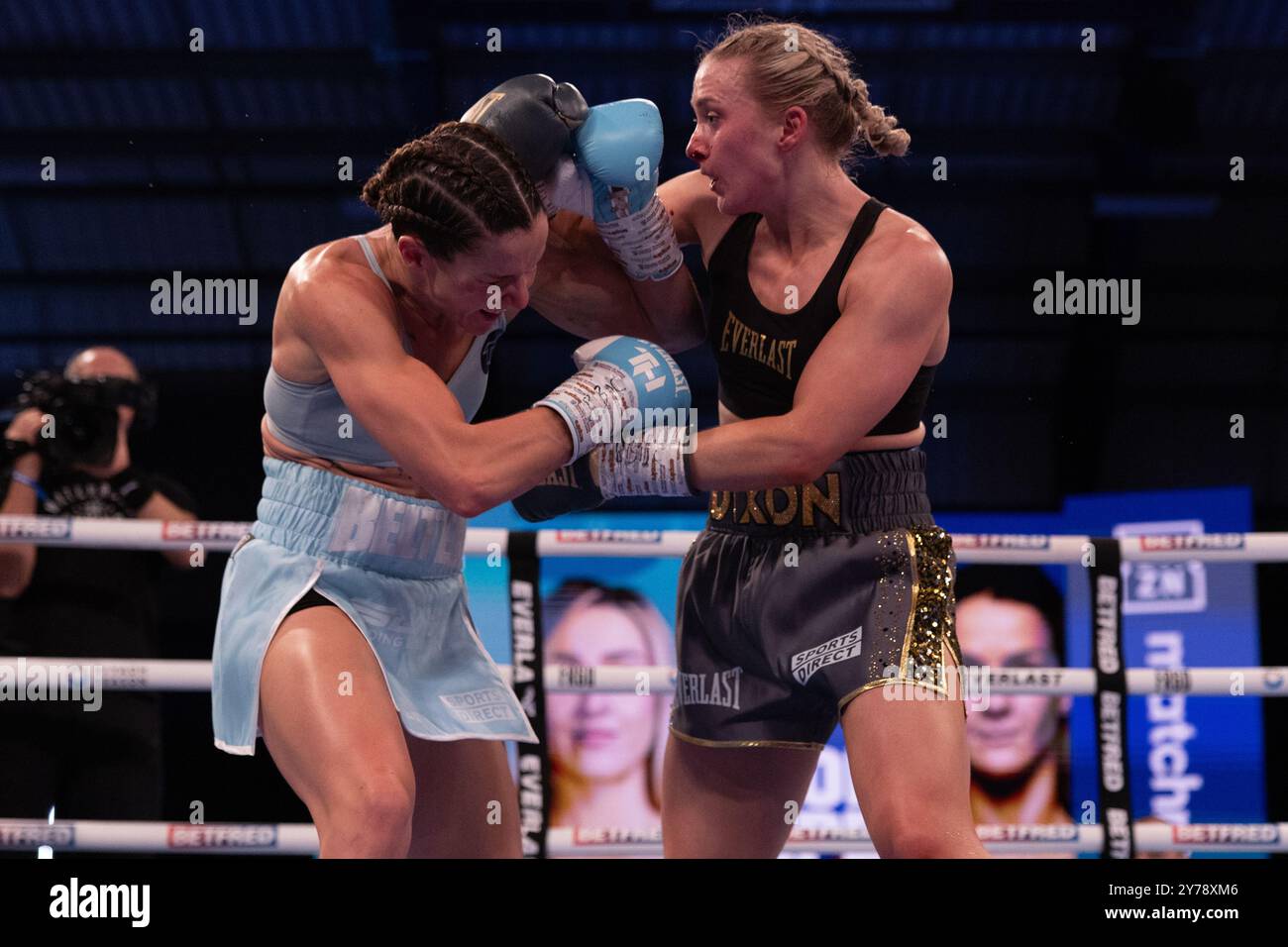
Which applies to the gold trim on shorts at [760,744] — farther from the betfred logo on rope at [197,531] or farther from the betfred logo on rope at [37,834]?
the betfred logo on rope at [37,834]

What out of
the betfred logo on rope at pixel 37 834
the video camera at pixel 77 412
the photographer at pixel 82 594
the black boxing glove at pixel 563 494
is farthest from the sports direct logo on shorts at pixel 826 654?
the video camera at pixel 77 412

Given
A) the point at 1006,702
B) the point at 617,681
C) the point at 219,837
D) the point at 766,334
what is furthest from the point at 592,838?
the point at 1006,702

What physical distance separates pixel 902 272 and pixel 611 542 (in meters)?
1.20

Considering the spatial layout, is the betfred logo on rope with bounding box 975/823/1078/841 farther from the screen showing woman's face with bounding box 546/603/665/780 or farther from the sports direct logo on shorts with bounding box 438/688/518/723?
the screen showing woman's face with bounding box 546/603/665/780

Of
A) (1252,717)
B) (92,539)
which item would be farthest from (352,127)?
(1252,717)

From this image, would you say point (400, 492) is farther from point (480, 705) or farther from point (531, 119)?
point (531, 119)

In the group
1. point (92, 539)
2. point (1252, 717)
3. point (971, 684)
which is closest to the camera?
point (971, 684)

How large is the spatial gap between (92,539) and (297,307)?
1352mm

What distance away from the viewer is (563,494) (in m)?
2.05

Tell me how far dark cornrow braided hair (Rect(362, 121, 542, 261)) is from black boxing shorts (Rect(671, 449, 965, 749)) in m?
0.59

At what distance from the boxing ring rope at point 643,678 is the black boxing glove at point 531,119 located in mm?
1229
